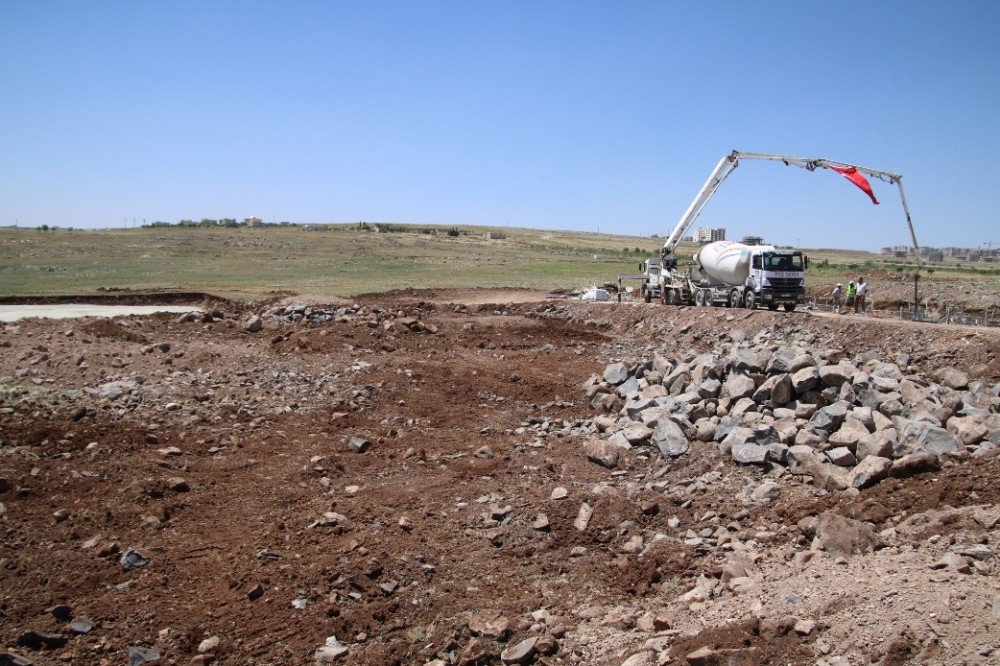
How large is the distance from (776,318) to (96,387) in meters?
18.2

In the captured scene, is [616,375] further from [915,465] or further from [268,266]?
[268,266]

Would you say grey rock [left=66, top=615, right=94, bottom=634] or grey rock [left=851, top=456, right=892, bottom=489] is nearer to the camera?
grey rock [left=66, top=615, right=94, bottom=634]

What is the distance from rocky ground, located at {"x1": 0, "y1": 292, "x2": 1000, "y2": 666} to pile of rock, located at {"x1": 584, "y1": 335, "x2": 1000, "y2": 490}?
0.05 metres

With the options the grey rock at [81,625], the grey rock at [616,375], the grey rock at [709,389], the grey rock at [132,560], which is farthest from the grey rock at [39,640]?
the grey rock at [616,375]

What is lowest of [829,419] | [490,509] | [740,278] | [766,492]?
[490,509]

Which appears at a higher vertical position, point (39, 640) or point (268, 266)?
point (268, 266)

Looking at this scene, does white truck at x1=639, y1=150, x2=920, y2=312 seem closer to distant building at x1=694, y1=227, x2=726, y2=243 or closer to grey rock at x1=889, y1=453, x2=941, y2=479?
distant building at x1=694, y1=227, x2=726, y2=243

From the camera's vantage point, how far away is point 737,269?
25.0m

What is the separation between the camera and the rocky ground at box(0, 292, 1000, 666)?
672 centimetres

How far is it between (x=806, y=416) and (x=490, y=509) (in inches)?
226

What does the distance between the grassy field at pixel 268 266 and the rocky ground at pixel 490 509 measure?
20.9m

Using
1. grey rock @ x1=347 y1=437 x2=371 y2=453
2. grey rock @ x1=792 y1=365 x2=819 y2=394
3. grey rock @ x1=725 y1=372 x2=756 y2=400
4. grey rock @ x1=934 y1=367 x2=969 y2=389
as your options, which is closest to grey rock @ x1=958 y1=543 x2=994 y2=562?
grey rock @ x1=792 y1=365 x2=819 y2=394

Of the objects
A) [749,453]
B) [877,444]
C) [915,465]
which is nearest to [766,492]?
[749,453]

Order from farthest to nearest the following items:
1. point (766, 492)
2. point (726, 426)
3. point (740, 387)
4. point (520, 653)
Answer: point (740, 387), point (726, 426), point (766, 492), point (520, 653)
